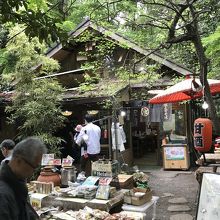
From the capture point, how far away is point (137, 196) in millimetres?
6613

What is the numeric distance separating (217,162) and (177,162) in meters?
7.79

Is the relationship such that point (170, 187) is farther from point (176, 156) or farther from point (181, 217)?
point (181, 217)

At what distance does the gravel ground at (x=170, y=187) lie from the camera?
8.42m

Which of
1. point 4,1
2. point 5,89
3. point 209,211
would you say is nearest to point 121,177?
point 209,211

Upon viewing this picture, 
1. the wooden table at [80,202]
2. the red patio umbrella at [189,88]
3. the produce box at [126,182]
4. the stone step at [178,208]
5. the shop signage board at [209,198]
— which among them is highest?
the red patio umbrella at [189,88]

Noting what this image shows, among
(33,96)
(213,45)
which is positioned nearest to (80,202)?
(213,45)

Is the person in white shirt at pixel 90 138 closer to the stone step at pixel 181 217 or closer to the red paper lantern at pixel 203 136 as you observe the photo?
the stone step at pixel 181 217

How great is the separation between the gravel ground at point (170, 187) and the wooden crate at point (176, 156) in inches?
12.0

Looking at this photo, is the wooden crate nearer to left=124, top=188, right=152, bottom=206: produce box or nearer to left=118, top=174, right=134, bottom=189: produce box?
left=118, top=174, right=134, bottom=189: produce box

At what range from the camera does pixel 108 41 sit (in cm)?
1270

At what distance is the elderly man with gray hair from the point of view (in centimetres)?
247

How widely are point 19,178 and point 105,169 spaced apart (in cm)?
453

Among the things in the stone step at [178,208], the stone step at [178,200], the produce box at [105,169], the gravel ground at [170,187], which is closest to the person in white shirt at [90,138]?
the gravel ground at [170,187]

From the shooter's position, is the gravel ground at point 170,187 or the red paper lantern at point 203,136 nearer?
the red paper lantern at point 203,136
